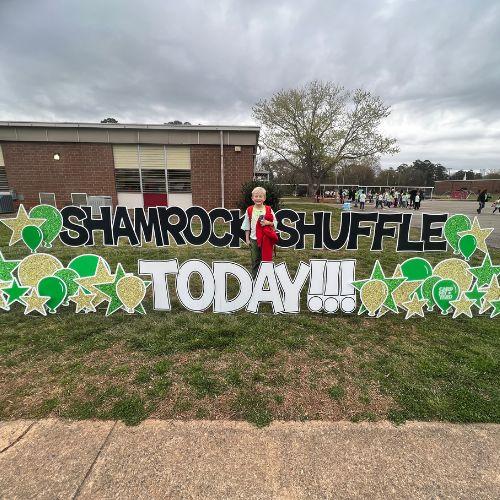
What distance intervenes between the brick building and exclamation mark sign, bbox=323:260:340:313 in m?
11.2

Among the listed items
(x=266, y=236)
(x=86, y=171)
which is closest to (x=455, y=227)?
(x=266, y=236)

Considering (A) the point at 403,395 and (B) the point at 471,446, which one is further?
(A) the point at 403,395

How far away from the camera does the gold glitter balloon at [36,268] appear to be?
406 centimetres

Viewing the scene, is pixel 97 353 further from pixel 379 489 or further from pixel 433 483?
pixel 433 483

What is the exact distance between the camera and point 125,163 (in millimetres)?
14641

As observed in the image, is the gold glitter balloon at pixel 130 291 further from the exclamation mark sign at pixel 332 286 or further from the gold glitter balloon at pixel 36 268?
the exclamation mark sign at pixel 332 286

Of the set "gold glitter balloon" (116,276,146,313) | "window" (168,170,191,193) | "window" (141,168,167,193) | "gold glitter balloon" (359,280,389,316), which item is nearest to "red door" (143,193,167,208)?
"window" (141,168,167,193)

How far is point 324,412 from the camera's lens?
2.50 metres

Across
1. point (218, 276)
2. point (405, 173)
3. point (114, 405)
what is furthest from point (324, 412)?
point (405, 173)

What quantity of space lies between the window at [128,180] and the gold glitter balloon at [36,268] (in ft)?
37.7

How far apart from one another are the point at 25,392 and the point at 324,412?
248 cm

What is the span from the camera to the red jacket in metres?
4.45

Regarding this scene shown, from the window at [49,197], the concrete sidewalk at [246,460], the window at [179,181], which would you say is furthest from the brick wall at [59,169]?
the concrete sidewalk at [246,460]

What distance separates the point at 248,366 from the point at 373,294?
203 centimetres
